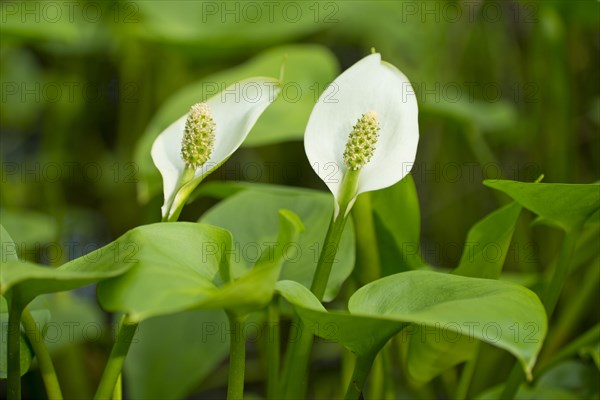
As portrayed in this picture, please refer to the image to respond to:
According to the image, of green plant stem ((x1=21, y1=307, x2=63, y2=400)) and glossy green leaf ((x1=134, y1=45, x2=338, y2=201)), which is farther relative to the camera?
glossy green leaf ((x1=134, y1=45, x2=338, y2=201))

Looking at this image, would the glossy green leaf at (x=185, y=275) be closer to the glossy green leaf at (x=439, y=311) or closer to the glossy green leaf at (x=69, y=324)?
the glossy green leaf at (x=439, y=311)

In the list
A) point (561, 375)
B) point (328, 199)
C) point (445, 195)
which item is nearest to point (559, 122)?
point (445, 195)

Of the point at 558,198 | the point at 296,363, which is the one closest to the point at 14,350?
the point at 296,363

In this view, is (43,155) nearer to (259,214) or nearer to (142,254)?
(259,214)

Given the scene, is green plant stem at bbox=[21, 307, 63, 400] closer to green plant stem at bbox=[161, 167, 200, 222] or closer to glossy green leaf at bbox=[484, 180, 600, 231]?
green plant stem at bbox=[161, 167, 200, 222]

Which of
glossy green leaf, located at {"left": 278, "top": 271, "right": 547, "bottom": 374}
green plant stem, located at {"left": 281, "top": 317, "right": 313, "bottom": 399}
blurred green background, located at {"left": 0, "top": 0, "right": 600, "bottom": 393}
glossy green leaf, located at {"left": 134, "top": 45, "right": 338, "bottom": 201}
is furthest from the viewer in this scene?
blurred green background, located at {"left": 0, "top": 0, "right": 600, "bottom": 393}

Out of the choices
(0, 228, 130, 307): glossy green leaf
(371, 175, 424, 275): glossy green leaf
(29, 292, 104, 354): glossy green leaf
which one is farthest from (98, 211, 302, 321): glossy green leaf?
(29, 292, 104, 354): glossy green leaf

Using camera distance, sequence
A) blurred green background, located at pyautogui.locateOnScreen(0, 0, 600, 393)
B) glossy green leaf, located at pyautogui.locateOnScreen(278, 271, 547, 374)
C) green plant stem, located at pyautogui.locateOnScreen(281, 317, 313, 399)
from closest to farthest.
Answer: glossy green leaf, located at pyautogui.locateOnScreen(278, 271, 547, 374) < green plant stem, located at pyautogui.locateOnScreen(281, 317, 313, 399) < blurred green background, located at pyautogui.locateOnScreen(0, 0, 600, 393)
